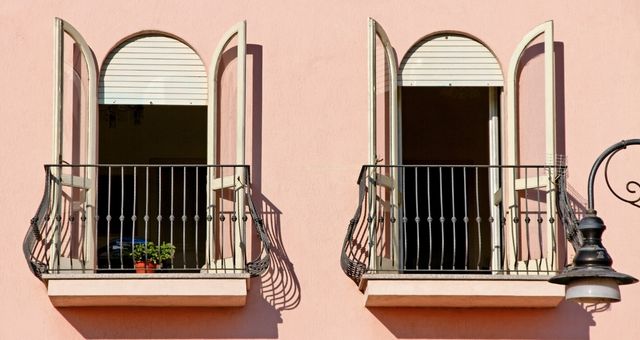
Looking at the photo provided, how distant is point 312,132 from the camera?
1384cm

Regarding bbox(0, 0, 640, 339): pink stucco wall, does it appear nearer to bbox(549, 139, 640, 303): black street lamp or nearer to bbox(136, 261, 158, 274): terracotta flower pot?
bbox(136, 261, 158, 274): terracotta flower pot

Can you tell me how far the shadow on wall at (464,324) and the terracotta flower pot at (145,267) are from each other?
186 centimetres

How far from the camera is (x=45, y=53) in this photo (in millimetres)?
13922

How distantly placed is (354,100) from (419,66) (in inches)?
26.2

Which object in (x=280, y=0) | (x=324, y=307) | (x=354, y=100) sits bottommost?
(x=324, y=307)

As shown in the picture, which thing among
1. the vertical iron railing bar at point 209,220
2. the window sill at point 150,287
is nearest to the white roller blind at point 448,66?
the vertical iron railing bar at point 209,220

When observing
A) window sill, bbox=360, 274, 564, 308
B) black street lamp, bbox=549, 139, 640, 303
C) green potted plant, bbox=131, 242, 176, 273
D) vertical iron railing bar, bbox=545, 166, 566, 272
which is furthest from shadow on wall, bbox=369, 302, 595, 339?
black street lamp, bbox=549, 139, 640, 303

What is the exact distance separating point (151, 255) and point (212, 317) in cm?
78

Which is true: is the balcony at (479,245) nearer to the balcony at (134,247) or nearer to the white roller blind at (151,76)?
the balcony at (134,247)

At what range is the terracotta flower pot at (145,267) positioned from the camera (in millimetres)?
13445

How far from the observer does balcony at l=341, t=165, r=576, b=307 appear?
42.6 feet

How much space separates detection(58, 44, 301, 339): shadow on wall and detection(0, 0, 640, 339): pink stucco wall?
0.04ft

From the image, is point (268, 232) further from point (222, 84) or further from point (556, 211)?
point (556, 211)

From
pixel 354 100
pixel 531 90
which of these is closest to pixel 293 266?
pixel 354 100
